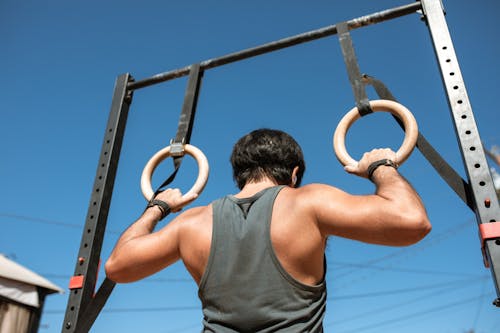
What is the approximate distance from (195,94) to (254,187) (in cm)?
84

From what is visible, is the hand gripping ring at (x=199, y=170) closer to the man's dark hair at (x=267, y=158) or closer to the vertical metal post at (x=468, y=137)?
the man's dark hair at (x=267, y=158)

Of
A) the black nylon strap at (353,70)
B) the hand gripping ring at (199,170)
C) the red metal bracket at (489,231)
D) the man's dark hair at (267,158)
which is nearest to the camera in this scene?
the red metal bracket at (489,231)

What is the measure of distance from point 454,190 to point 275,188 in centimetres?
60

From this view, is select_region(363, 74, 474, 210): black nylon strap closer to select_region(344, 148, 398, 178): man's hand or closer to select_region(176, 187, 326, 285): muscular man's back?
select_region(344, 148, 398, 178): man's hand

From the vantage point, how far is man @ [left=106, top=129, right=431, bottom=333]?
95 cm

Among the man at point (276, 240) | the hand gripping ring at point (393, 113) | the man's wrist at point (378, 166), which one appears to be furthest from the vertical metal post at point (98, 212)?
the man's wrist at point (378, 166)

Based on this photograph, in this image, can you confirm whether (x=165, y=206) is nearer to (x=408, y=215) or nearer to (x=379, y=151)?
(x=379, y=151)

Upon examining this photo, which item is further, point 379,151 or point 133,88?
point 133,88

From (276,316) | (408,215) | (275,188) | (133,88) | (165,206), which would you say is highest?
(133,88)

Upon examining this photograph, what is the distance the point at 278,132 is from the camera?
1323 mm

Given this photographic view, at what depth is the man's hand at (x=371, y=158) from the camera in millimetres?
1171

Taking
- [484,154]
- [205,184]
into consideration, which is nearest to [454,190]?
[484,154]

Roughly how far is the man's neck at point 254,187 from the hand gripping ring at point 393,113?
0.85 feet

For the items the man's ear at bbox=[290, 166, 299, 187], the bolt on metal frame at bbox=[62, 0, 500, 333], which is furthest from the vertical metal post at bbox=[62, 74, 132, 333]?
the man's ear at bbox=[290, 166, 299, 187]
